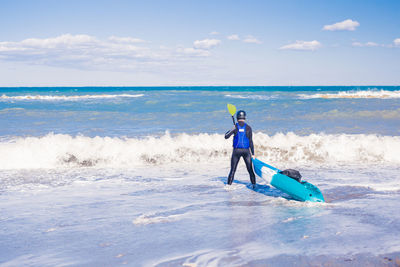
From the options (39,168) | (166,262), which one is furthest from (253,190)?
(39,168)

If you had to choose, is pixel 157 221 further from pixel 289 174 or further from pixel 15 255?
pixel 289 174

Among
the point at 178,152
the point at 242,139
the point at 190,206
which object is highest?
the point at 242,139

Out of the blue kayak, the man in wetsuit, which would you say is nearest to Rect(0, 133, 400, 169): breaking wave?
the man in wetsuit

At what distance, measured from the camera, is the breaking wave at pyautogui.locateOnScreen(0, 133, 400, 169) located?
12102mm

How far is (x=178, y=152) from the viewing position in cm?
1323

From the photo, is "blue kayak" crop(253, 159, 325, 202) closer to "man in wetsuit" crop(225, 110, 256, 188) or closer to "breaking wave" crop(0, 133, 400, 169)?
"man in wetsuit" crop(225, 110, 256, 188)

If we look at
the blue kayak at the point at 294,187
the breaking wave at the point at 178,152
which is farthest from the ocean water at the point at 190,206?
the blue kayak at the point at 294,187

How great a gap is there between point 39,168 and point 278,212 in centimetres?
829

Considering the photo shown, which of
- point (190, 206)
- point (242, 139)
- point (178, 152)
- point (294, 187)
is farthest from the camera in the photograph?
point (178, 152)

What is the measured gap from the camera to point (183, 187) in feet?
28.8

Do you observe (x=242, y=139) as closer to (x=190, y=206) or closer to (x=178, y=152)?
(x=190, y=206)

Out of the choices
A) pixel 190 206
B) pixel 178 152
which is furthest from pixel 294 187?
pixel 178 152

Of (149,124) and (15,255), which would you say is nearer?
(15,255)

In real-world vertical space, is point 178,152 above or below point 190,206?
above
